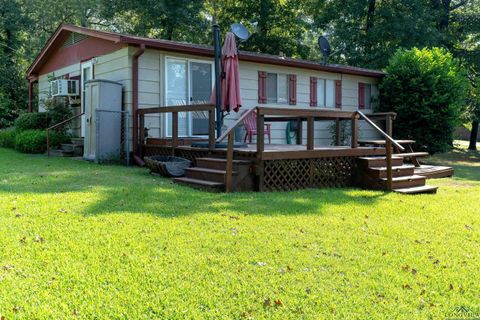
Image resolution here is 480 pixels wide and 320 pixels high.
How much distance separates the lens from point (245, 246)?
3.55 meters

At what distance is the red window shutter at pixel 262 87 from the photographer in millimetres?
11711

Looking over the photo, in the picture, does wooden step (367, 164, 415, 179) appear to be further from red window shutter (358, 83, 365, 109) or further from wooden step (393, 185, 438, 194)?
red window shutter (358, 83, 365, 109)

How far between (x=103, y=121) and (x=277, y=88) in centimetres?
494

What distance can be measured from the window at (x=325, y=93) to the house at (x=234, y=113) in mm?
29

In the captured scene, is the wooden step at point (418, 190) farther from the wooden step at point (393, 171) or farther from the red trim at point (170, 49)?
the red trim at point (170, 49)

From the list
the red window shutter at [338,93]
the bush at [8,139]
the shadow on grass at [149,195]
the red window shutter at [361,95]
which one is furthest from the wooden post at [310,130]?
the bush at [8,139]

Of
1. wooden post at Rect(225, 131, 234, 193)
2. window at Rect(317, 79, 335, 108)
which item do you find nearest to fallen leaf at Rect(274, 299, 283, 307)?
wooden post at Rect(225, 131, 234, 193)

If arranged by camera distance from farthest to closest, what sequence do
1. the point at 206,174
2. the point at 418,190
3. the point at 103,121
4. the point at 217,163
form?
1. the point at 103,121
2. the point at 418,190
3. the point at 217,163
4. the point at 206,174

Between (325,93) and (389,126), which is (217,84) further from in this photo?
(325,93)

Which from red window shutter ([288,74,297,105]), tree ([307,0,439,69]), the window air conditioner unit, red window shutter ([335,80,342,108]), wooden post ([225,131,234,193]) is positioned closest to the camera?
wooden post ([225,131,234,193])

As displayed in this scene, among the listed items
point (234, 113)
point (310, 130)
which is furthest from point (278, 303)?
point (234, 113)

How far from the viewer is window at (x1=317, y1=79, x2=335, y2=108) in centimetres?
1318

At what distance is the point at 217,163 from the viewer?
667 cm

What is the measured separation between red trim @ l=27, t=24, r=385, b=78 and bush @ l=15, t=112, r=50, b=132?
84.8 inches
